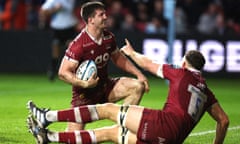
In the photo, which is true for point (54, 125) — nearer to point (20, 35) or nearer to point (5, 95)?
point (5, 95)

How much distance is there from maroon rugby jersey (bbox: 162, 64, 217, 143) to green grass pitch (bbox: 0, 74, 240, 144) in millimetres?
1661

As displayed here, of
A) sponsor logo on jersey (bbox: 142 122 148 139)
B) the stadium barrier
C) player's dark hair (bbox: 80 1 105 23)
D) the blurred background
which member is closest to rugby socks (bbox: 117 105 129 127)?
sponsor logo on jersey (bbox: 142 122 148 139)

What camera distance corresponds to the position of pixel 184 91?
25.7ft

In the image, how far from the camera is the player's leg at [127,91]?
366 inches

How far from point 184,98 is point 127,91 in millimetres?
1669

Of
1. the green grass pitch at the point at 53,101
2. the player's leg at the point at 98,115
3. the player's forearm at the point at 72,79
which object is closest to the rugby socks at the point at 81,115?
the player's leg at the point at 98,115


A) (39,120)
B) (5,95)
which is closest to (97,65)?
(39,120)

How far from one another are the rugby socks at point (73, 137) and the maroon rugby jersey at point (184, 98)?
842 mm

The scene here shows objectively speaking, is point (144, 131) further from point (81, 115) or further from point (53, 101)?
point (53, 101)

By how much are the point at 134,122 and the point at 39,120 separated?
41.6 inches

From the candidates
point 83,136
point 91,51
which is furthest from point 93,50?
point 83,136

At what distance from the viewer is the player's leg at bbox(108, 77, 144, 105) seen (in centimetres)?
930

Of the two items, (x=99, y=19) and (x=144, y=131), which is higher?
(x=99, y=19)

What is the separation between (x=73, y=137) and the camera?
7.98 m
